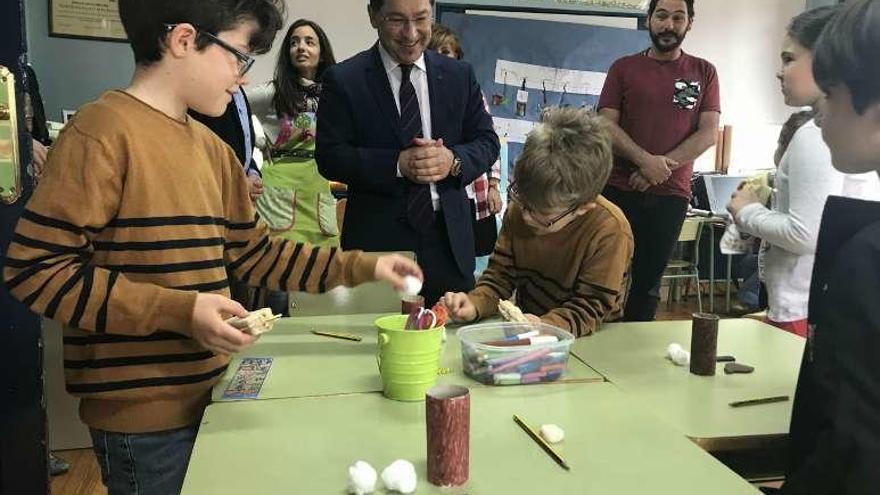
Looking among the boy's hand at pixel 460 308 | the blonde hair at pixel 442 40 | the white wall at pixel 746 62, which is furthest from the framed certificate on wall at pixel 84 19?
the white wall at pixel 746 62

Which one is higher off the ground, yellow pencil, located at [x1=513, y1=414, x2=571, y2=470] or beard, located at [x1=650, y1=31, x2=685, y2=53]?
beard, located at [x1=650, y1=31, x2=685, y2=53]

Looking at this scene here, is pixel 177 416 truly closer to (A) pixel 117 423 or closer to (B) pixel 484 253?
(A) pixel 117 423

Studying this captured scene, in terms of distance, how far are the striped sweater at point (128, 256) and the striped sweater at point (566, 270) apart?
78 centimetres

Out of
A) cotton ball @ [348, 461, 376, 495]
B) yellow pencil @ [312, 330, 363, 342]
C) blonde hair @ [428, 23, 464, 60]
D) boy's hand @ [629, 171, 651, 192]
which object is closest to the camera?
cotton ball @ [348, 461, 376, 495]

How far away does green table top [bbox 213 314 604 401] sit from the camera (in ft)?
4.74

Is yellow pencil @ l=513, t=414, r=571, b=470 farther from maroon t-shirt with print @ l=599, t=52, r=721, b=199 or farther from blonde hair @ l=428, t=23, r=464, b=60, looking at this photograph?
blonde hair @ l=428, t=23, r=464, b=60

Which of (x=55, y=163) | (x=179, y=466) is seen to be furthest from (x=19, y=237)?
(x=179, y=466)

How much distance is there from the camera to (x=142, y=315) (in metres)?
1.25

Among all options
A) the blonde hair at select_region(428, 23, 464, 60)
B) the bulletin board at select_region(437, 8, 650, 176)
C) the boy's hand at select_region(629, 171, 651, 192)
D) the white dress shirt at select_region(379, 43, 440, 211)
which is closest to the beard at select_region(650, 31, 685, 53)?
the boy's hand at select_region(629, 171, 651, 192)

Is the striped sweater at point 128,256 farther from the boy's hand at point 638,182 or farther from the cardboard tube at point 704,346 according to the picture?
the boy's hand at point 638,182

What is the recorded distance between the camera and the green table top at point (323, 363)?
4.74 feet

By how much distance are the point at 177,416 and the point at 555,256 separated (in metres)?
1.07

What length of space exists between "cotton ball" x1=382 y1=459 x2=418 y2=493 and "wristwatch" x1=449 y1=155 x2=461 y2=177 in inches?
54.0

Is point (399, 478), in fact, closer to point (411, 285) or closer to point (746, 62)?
point (411, 285)
